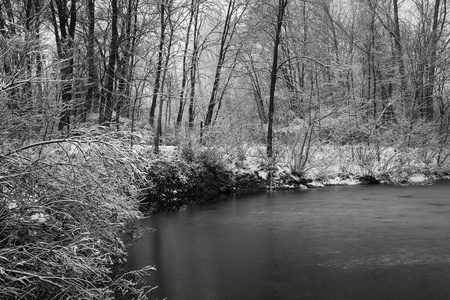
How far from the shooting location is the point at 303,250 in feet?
31.9

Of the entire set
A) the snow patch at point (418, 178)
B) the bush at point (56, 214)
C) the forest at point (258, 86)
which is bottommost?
the snow patch at point (418, 178)

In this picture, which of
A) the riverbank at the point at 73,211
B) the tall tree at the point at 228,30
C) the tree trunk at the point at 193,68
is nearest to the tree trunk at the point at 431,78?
the tall tree at the point at 228,30

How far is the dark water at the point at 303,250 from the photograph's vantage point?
24.1 ft

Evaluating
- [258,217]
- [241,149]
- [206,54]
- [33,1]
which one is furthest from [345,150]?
[33,1]

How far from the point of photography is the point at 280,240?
10.7 metres

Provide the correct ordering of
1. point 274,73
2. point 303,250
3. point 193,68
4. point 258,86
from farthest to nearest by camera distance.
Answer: point 258,86
point 274,73
point 193,68
point 303,250

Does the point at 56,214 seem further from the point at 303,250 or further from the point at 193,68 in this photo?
the point at 193,68

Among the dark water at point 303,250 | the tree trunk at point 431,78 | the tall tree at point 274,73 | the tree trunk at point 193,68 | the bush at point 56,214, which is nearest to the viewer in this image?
the bush at point 56,214

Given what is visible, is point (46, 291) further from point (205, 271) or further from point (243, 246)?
point (243, 246)

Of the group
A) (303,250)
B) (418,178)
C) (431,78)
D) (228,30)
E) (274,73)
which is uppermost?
(228,30)

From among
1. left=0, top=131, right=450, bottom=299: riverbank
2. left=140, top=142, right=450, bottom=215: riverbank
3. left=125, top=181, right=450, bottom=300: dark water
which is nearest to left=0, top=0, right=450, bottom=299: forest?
left=140, top=142, right=450, bottom=215: riverbank

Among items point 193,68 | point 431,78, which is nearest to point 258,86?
point 193,68

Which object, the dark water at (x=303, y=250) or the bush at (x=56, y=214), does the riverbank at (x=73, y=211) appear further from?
the dark water at (x=303, y=250)

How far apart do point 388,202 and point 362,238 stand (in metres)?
5.91
